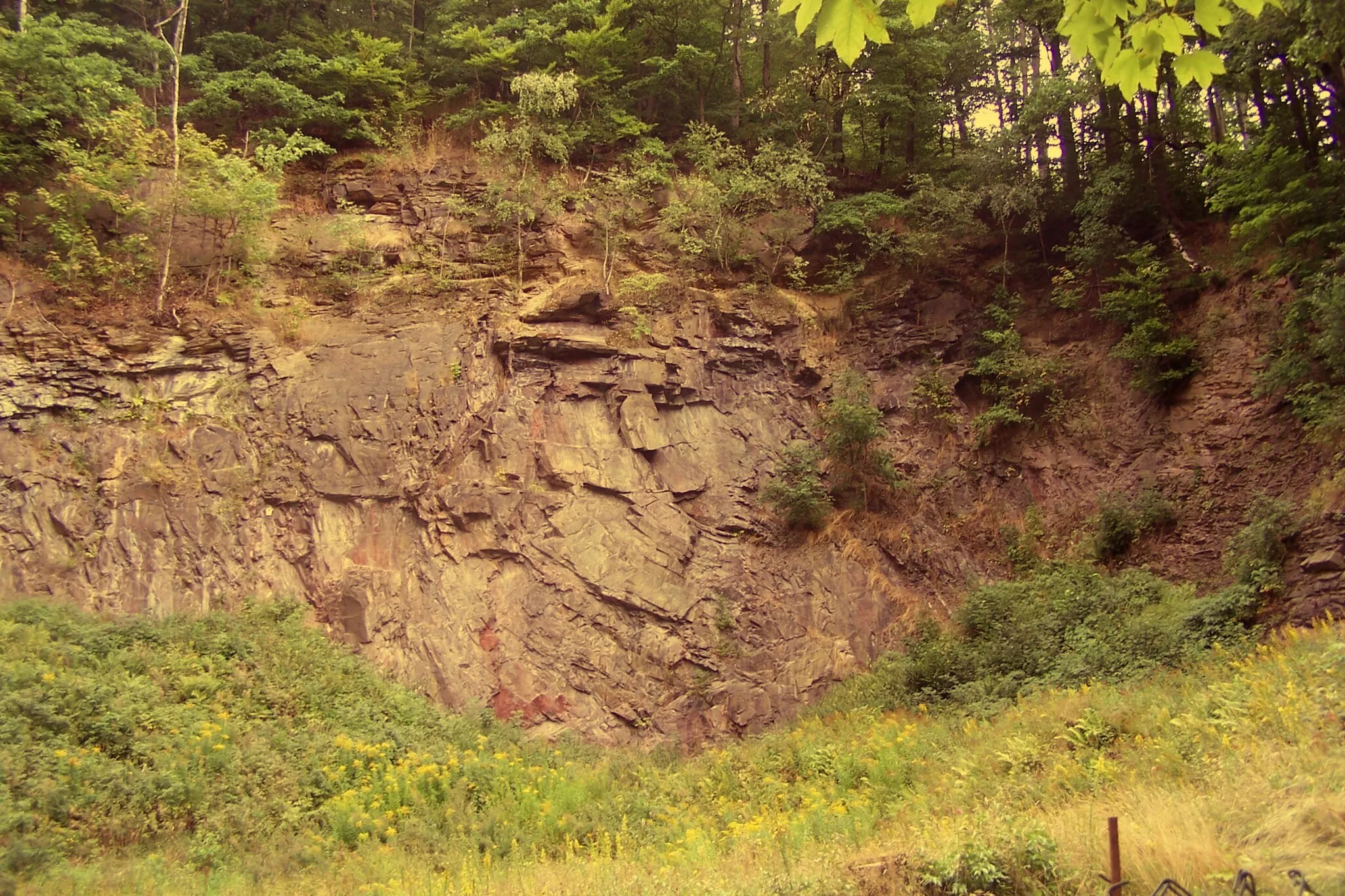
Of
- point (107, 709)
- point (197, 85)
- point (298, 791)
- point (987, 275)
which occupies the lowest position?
point (298, 791)

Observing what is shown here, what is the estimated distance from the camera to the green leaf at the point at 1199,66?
350 cm

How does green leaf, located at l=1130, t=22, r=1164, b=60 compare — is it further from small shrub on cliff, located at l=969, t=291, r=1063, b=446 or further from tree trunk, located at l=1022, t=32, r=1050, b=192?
tree trunk, located at l=1022, t=32, r=1050, b=192

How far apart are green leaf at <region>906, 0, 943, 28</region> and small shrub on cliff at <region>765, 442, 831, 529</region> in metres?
12.5

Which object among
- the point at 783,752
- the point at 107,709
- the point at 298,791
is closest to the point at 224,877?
the point at 298,791

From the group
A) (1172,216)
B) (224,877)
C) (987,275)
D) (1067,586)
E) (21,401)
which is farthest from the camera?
(987,275)

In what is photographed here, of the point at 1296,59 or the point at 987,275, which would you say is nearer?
the point at 1296,59

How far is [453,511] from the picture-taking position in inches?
561

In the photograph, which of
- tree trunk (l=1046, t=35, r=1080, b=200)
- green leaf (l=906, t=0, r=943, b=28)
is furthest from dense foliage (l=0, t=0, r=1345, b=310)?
green leaf (l=906, t=0, r=943, b=28)

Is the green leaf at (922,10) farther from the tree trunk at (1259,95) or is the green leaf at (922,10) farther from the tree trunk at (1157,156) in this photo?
the tree trunk at (1157,156)

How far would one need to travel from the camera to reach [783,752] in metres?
11.9

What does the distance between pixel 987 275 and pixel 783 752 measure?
39.4 feet

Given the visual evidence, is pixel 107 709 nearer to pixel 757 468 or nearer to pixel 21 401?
pixel 21 401

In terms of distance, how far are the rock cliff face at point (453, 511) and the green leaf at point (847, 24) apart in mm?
11573

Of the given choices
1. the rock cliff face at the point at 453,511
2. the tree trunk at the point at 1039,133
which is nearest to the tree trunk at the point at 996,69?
the tree trunk at the point at 1039,133
